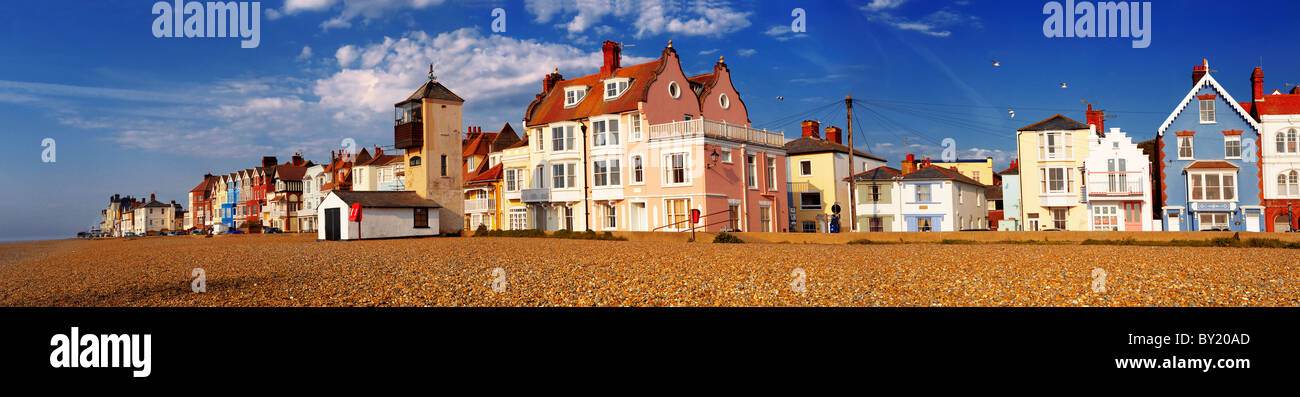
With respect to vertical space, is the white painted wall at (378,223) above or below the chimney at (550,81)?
below

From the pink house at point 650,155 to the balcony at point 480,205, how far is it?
7.65m

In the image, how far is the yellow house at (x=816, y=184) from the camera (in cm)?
5456

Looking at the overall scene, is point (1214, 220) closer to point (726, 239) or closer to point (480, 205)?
point (726, 239)

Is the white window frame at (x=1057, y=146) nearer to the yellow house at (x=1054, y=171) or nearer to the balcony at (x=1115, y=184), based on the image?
the yellow house at (x=1054, y=171)

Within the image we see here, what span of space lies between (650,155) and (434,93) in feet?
44.9

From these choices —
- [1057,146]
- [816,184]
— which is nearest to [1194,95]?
[1057,146]

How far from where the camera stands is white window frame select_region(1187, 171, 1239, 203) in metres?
44.0

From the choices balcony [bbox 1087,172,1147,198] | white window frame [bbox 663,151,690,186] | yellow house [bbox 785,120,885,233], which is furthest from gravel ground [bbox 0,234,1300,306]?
yellow house [bbox 785,120,885,233]

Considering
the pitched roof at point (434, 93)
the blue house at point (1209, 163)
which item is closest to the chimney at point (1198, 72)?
the blue house at point (1209, 163)

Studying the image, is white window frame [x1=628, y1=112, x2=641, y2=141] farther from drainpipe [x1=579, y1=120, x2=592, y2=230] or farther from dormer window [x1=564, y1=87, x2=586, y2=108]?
dormer window [x1=564, y1=87, x2=586, y2=108]
